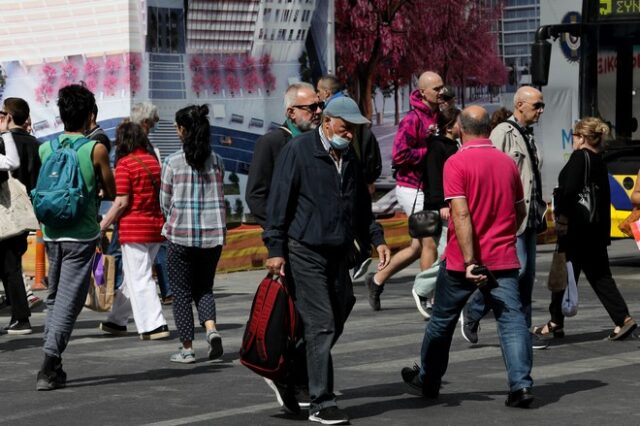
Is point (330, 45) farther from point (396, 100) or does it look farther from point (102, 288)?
point (396, 100)

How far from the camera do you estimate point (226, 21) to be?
691 inches

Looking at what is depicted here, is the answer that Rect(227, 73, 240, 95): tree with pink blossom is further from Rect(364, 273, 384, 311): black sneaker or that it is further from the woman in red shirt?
the woman in red shirt

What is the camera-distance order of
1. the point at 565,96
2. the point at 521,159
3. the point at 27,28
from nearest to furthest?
1. the point at 521,159
2. the point at 27,28
3. the point at 565,96

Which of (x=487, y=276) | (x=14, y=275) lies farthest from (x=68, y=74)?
(x=487, y=276)

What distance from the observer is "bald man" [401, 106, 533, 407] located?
8766 millimetres

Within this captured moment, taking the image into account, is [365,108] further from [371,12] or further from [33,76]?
[33,76]

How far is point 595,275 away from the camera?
1193 centimetres

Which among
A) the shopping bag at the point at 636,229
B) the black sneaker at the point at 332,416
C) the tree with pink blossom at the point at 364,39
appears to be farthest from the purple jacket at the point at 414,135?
the tree with pink blossom at the point at 364,39

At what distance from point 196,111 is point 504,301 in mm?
2924

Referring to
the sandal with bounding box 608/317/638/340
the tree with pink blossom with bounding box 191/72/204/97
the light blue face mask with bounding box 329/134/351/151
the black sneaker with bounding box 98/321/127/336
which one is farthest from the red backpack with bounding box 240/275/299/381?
the tree with pink blossom with bounding box 191/72/204/97

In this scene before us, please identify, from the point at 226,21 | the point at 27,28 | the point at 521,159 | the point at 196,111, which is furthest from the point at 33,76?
the point at 521,159

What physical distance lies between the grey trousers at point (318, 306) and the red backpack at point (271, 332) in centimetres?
9

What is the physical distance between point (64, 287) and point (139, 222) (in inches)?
86.9

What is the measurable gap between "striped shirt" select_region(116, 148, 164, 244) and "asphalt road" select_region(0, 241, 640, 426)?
808mm
